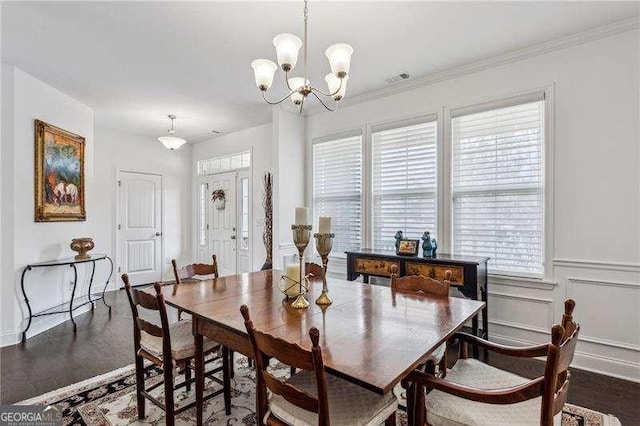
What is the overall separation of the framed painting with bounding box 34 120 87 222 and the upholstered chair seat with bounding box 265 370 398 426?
3775 mm

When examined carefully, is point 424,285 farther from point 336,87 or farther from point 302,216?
point 336,87

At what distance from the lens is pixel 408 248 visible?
336cm

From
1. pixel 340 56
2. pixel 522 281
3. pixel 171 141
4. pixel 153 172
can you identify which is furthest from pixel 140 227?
pixel 522 281

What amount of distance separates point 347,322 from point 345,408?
0.36 meters

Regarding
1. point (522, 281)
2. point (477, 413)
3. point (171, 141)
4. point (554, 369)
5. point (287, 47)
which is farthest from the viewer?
point (171, 141)

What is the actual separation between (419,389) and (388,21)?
2.47 meters

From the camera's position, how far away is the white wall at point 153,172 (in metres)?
5.57

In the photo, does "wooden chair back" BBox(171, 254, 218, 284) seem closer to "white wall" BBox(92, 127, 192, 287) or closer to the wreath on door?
the wreath on door

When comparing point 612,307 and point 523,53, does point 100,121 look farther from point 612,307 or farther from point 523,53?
point 612,307

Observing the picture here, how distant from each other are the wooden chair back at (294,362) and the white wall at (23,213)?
344cm

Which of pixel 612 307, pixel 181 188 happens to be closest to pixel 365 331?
pixel 612 307

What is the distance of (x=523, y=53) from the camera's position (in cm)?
301

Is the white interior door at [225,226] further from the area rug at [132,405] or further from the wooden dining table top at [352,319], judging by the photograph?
the wooden dining table top at [352,319]

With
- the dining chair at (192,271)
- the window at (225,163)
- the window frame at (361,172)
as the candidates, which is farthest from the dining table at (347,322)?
the window at (225,163)
